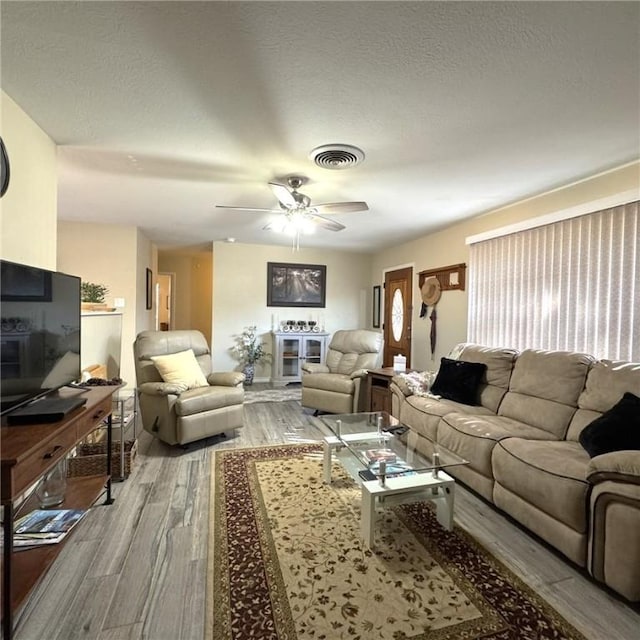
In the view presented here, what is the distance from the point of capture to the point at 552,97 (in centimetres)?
175

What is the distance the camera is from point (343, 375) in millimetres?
4219

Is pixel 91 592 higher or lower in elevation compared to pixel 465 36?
lower

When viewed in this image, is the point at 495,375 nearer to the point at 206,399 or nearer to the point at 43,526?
the point at 206,399

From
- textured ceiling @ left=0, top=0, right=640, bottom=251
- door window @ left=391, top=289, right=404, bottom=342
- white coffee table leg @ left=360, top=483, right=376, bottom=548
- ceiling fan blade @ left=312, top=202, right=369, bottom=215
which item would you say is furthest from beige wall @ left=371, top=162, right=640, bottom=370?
white coffee table leg @ left=360, top=483, right=376, bottom=548

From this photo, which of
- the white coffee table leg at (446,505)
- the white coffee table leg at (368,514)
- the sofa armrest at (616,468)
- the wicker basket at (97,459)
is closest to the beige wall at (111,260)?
the wicker basket at (97,459)

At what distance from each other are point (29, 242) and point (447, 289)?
13.7ft

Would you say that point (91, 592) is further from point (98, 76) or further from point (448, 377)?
point (448, 377)

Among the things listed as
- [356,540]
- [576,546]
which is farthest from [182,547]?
[576,546]

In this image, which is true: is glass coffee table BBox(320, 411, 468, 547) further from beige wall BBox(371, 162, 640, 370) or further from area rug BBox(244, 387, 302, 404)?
area rug BBox(244, 387, 302, 404)

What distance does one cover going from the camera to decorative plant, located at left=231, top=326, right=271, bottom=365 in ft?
19.4

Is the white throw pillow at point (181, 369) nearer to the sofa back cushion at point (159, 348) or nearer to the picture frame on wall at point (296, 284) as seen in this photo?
the sofa back cushion at point (159, 348)

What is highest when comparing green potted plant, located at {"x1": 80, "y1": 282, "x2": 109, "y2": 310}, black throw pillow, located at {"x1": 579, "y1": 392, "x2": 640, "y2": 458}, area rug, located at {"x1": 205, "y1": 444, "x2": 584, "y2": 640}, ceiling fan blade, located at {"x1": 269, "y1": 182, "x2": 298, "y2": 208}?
ceiling fan blade, located at {"x1": 269, "y1": 182, "x2": 298, "y2": 208}

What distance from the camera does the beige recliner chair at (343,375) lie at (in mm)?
3969

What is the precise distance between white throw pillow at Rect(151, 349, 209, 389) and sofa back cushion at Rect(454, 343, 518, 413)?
2655mm
